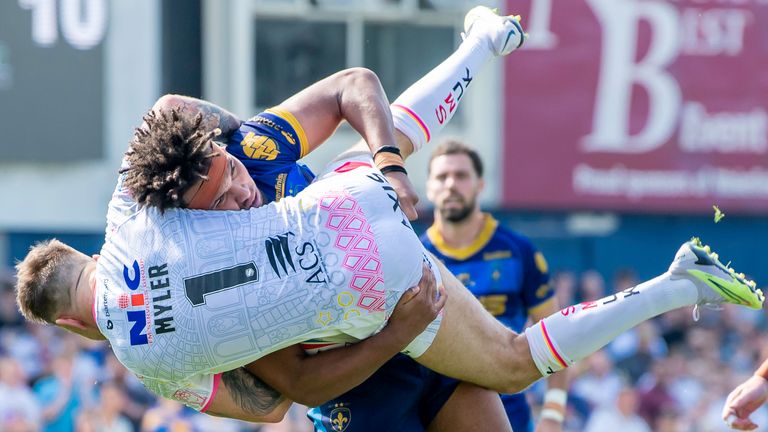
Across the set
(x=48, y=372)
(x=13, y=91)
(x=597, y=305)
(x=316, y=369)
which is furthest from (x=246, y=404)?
(x=13, y=91)

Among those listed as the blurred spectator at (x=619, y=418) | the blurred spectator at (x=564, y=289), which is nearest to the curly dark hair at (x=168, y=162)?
the blurred spectator at (x=619, y=418)

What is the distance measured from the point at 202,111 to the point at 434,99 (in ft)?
3.28

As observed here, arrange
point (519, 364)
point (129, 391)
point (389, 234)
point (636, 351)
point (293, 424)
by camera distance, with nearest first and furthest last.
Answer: point (389, 234)
point (519, 364)
point (293, 424)
point (129, 391)
point (636, 351)

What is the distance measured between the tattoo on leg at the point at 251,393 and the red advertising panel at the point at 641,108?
34.3ft

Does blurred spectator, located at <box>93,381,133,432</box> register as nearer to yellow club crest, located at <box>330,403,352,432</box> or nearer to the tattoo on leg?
yellow club crest, located at <box>330,403,352,432</box>

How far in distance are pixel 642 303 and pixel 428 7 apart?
1108 centimetres

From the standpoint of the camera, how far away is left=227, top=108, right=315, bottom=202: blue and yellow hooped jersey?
445 centimetres

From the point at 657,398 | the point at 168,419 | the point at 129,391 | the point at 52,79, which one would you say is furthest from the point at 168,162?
the point at 52,79

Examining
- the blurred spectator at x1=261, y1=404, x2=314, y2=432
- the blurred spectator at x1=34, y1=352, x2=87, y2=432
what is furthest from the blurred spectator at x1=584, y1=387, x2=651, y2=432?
the blurred spectator at x1=34, y1=352, x2=87, y2=432

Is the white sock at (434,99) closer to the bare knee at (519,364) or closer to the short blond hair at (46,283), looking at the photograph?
the bare knee at (519,364)

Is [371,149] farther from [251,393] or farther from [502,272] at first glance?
[502,272]

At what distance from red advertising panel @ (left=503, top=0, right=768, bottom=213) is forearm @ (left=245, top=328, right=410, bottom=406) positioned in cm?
1058

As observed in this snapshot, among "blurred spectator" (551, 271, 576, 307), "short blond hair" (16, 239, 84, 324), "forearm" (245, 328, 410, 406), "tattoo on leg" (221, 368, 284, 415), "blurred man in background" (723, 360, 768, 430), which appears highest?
"short blond hair" (16, 239, 84, 324)

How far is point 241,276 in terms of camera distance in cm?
399
